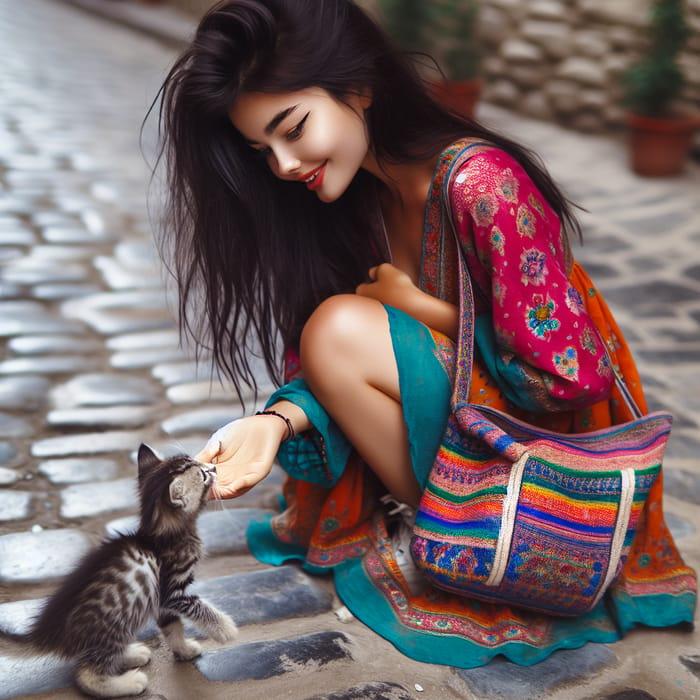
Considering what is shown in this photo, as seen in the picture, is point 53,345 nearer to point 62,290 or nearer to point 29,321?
point 29,321

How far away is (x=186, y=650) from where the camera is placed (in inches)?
73.8

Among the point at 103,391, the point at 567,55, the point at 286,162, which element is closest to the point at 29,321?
the point at 103,391

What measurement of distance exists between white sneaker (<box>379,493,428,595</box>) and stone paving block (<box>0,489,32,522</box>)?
96 cm

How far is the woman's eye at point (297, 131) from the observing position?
6.59 feet

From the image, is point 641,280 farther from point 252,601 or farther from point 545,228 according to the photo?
point 252,601

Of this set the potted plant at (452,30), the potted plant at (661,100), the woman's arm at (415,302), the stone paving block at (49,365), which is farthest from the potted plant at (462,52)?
the woman's arm at (415,302)

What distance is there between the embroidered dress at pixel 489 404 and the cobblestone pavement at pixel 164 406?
60mm

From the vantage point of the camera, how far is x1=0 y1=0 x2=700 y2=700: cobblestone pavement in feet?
6.24

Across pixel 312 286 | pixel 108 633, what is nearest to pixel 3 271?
pixel 312 286

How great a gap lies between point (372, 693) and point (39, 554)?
93cm

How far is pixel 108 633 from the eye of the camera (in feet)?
5.57

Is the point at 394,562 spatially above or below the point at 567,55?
below

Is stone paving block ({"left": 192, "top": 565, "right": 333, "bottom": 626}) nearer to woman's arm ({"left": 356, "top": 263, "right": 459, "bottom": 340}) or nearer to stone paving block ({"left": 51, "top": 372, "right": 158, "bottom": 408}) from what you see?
woman's arm ({"left": 356, "top": 263, "right": 459, "bottom": 340})

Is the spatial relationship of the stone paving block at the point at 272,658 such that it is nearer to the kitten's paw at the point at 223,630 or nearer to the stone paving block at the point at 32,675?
the kitten's paw at the point at 223,630
